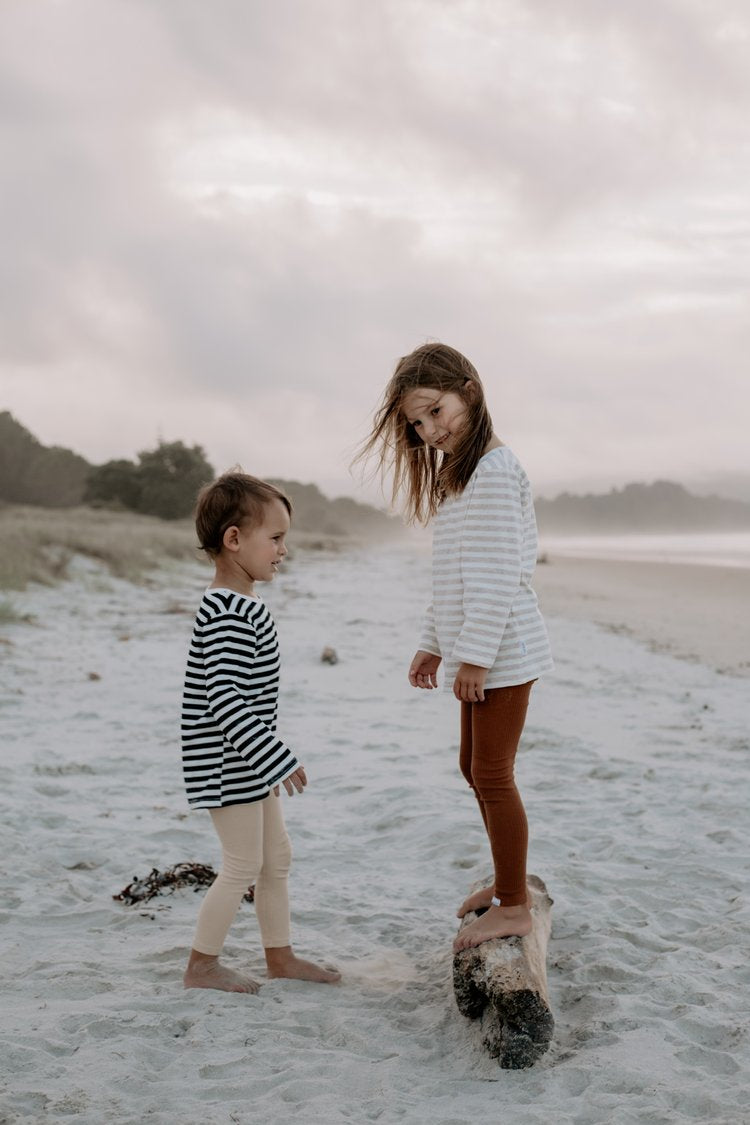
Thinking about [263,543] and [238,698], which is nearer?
[238,698]

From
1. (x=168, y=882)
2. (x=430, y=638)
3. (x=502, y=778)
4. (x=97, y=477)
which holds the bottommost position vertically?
(x=168, y=882)

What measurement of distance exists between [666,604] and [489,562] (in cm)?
1337

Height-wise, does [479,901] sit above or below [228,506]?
below

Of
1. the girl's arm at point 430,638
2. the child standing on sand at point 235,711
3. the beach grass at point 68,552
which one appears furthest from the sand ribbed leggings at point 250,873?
the beach grass at point 68,552

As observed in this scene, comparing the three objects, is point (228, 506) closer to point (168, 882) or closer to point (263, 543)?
point (263, 543)

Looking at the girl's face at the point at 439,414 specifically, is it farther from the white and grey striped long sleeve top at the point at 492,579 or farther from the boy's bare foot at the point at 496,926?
the boy's bare foot at the point at 496,926

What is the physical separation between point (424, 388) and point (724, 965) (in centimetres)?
214

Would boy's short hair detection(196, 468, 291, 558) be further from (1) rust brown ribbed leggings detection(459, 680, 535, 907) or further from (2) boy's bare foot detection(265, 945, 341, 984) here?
(2) boy's bare foot detection(265, 945, 341, 984)

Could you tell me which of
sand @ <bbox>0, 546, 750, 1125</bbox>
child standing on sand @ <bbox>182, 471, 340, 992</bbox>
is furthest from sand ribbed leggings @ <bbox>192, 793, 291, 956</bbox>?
sand @ <bbox>0, 546, 750, 1125</bbox>

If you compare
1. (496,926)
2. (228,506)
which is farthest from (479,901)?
(228,506)

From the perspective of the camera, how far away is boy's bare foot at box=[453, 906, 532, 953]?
9.42 feet

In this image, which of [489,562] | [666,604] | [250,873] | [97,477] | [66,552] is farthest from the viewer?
[97,477]

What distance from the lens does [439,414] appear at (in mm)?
2891

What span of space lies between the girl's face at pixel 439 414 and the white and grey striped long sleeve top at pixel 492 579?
132 mm
